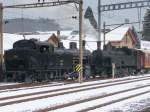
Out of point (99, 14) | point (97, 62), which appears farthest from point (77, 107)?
point (99, 14)

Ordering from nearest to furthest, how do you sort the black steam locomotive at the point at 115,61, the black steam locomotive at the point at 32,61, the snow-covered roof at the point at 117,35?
1. the black steam locomotive at the point at 32,61
2. the black steam locomotive at the point at 115,61
3. the snow-covered roof at the point at 117,35

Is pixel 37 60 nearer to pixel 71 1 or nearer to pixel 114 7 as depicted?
pixel 71 1

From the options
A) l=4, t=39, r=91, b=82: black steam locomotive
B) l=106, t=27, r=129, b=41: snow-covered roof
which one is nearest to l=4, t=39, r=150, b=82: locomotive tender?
l=4, t=39, r=91, b=82: black steam locomotive

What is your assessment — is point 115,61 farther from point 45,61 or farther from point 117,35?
point 117,35

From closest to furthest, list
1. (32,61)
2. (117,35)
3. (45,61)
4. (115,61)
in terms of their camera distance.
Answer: (32,61), (45,61), (115,61), (117,35)

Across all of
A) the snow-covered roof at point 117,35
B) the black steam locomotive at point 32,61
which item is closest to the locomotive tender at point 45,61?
the black steam locomotive at point 32,61

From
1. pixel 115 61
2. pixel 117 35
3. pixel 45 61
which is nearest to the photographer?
pixel 45 61

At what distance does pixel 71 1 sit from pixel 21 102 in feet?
63.1

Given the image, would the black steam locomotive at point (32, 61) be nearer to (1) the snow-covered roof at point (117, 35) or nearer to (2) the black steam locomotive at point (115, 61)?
(2) the black steam locomotive at point (115, 61)

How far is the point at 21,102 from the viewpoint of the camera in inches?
732

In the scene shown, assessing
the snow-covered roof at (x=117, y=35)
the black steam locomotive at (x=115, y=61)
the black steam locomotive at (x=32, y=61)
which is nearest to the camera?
the black steam locomotive at (x=32, y=61)

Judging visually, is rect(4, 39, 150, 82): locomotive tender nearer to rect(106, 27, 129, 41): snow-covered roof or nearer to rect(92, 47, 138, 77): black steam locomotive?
rect(92, 47, 138, 77): black steam locomotive

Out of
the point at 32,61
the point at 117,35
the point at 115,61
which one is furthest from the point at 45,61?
the point at 117,35

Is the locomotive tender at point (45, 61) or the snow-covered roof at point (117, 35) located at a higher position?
the snow-covered roof at point (117, 35)
